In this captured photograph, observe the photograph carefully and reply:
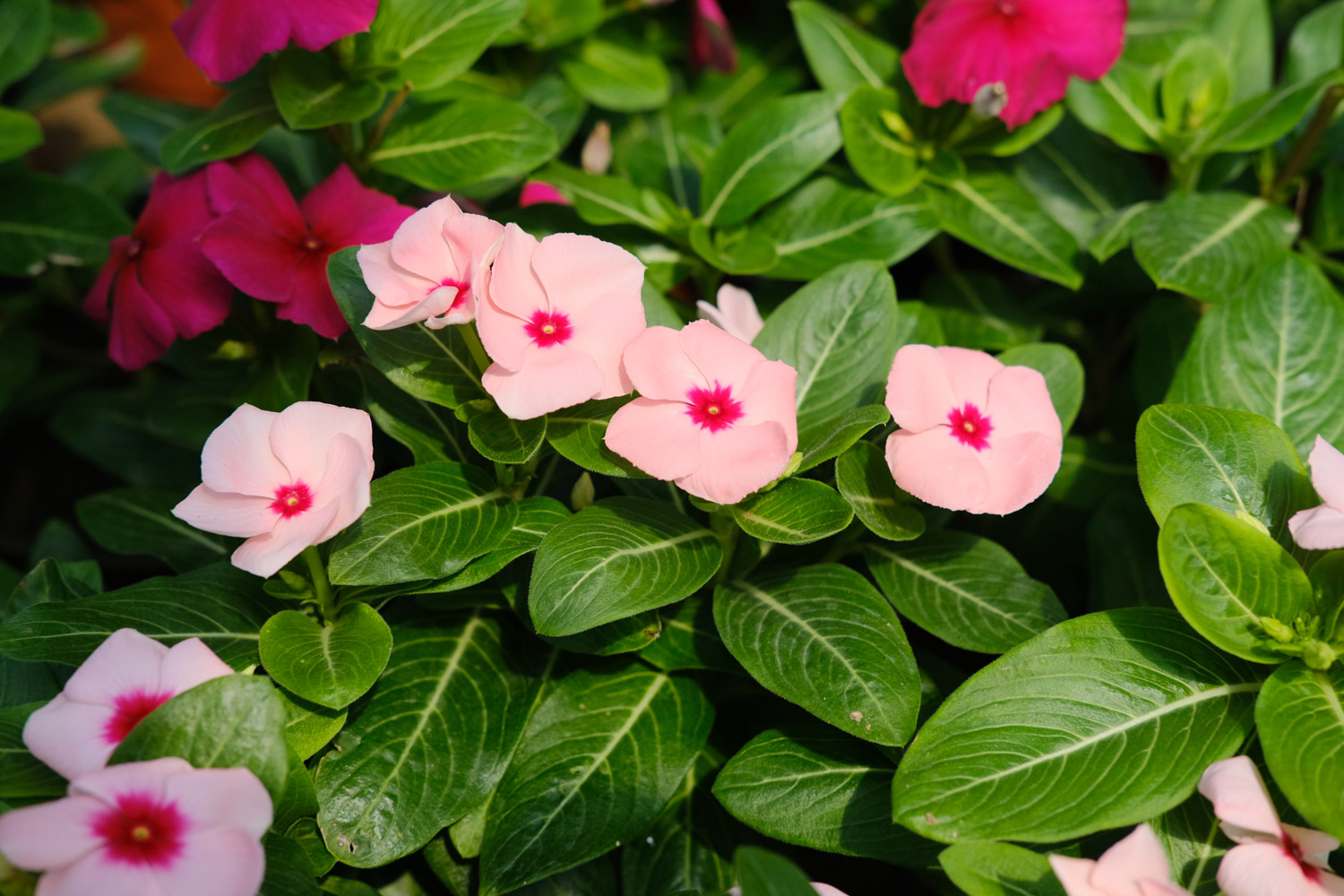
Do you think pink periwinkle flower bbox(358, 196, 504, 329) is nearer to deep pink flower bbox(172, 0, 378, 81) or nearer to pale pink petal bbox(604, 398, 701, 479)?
pale pink petal bbox(604, 398, 701, 479)

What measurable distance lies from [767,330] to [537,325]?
0.39 metres

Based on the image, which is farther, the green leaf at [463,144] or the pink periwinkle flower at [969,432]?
the green leaf at [463,144]

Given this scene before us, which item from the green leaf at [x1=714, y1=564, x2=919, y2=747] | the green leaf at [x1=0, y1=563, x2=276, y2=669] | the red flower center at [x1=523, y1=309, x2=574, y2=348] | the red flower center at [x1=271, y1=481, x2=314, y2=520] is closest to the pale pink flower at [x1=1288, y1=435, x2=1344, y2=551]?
the green leaf at [x1=714, y1=564, x2=919, y2=747]

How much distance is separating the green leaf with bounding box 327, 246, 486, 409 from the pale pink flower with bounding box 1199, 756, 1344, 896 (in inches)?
35.2

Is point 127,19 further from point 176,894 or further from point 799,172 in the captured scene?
point 176,894

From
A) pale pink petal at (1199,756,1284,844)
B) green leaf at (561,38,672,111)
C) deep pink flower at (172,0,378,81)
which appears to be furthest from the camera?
green leaf at (561,38,672,111)

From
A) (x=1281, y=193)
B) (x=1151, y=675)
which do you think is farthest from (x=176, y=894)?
(x=1281, y=193)

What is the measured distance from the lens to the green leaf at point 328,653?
101cm

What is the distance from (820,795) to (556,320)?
2.05 feet

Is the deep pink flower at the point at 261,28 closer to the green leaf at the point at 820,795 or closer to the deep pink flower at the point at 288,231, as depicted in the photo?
the deep pink flower at the point at 288,231

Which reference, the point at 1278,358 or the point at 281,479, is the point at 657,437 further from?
the point at 1278,358

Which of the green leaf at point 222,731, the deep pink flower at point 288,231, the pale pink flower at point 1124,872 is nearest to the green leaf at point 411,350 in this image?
the deep pink flower at point 288,231

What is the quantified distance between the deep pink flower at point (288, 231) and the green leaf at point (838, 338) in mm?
564

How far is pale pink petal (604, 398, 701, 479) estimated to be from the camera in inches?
40.3
